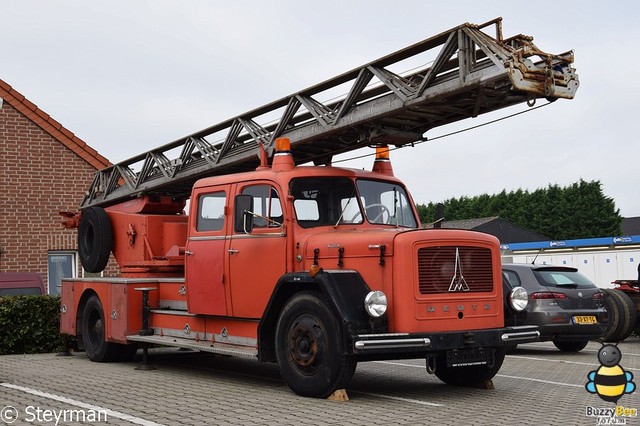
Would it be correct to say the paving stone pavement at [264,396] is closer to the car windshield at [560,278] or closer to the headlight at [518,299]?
the headlight at [518,299]

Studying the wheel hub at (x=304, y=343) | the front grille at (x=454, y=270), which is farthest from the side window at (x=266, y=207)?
the front grille at (x=454, y=270)

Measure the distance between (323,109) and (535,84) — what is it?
2.87 m

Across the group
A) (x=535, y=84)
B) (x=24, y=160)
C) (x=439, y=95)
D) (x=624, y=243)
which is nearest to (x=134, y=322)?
(x=439, y=95)

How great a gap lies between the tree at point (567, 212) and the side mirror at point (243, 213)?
53257 mm

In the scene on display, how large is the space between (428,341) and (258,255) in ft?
Result: 7.62

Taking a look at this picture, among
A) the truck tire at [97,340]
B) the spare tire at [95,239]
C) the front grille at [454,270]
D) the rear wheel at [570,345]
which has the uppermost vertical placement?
the spare tire at [95,239]

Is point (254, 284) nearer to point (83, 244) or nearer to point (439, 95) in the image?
point (439, 95)

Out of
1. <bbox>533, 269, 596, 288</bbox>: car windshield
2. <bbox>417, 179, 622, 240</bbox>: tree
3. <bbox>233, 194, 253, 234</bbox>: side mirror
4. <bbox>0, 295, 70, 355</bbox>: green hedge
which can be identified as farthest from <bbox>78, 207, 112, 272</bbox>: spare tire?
<bbox>417, 179, 622, 240</bbox>: tree

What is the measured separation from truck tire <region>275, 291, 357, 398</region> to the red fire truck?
0.06ft

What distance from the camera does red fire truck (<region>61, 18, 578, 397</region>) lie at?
8.26 metres

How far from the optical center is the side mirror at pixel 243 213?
370 inches

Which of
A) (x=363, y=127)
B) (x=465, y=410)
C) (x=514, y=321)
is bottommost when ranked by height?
(x=465, y=410)

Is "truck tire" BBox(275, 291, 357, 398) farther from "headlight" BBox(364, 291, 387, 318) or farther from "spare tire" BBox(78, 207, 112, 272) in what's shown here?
"spare tire" BBox(78, 207, 112, 272)

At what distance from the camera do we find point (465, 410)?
7988 millimetres
